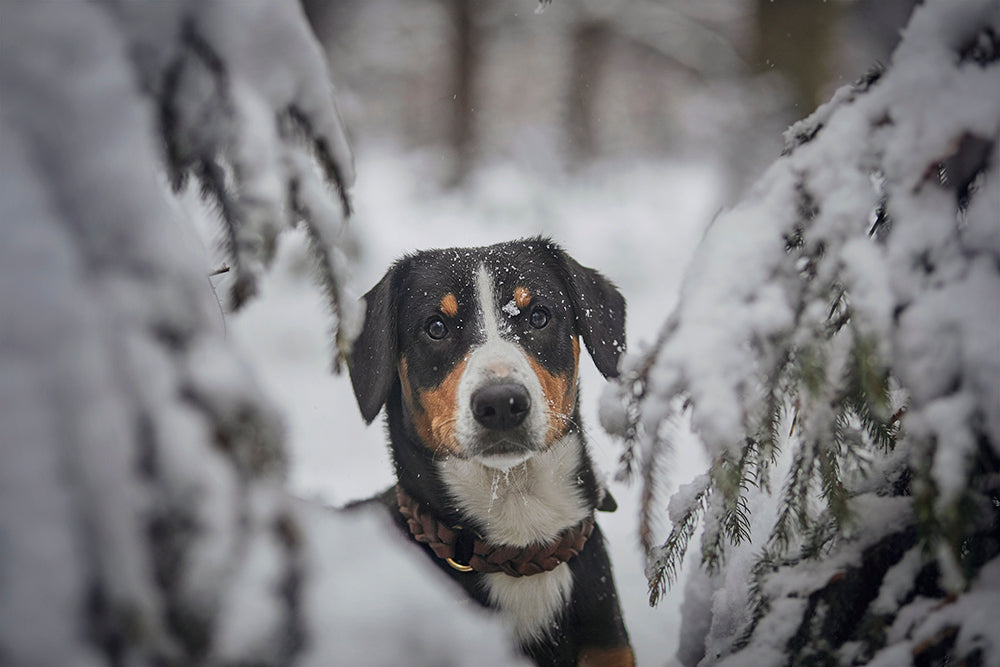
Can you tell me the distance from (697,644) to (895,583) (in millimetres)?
917

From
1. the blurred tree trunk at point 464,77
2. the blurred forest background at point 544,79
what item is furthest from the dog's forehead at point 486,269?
the blurred tree trunk at point 464,77

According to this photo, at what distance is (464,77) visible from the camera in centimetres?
939

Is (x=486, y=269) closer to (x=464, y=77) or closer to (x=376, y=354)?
(x=376, y=354)

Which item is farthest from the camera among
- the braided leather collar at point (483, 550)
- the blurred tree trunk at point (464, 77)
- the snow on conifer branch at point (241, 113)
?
the blurred tree trunk at point (464, 77)

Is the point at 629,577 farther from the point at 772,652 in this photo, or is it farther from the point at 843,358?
the point at 843,358

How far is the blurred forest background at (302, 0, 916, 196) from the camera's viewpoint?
8641 mm

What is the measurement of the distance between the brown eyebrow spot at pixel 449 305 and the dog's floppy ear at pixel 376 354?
0.22 m

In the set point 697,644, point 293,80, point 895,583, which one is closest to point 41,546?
point 293,80

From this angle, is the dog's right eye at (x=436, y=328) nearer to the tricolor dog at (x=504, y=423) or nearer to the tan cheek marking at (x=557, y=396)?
the tricolor dog at (x=504, y=423)

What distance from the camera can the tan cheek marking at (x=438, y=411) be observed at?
213 centimetres

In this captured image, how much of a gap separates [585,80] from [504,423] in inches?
345

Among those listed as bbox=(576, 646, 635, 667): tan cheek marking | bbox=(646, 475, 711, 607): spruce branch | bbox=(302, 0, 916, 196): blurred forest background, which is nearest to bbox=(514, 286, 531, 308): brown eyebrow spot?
bbox=(646, 475, 711, 607): spruce branch

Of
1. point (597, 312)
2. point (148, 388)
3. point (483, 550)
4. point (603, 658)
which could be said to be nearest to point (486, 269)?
point (597, 312)

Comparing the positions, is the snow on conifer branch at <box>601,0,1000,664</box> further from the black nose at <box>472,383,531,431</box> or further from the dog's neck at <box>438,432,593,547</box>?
the dog's neck at <box>438,432,593,547</box>
